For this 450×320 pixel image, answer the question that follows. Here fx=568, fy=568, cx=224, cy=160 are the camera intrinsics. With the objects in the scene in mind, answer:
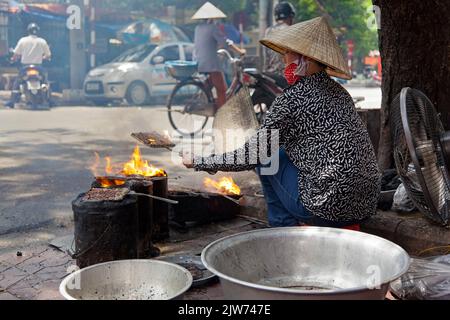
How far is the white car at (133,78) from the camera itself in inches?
612

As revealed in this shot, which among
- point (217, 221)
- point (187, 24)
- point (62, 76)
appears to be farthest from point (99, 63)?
point (217, 221)

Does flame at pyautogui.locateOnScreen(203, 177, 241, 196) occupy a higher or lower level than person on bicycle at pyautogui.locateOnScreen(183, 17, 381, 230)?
lower

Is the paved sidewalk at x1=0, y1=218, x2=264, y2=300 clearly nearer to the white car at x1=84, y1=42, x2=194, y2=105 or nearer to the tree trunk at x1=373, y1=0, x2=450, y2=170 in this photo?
the tree trunk at x1=373, y1=0, x2=450, y2=170

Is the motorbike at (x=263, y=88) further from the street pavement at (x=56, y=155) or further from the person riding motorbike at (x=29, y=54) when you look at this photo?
the person riding motorbike at (x=29, y=54)

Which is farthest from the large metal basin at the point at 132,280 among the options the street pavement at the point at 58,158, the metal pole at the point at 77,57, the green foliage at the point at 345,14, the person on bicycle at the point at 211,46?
the green foliage at the point at 345,14

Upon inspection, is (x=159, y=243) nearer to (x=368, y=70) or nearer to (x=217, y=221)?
(x=217, y=221)

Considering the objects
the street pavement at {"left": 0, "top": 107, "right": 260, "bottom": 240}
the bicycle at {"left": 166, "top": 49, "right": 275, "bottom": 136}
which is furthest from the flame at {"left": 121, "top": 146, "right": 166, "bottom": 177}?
the bicycle at {"left": 166, "top": 49, "right": 275, "bottom": 136}

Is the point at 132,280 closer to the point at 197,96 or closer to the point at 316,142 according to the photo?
the point at 316,142

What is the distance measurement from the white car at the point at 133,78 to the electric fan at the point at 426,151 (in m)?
12.2

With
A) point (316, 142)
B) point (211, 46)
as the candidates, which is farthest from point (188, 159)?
point (211, 46)

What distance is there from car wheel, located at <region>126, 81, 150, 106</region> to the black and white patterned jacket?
12.6 m

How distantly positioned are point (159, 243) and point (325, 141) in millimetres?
1675

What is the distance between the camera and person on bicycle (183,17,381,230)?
3.43 metres
